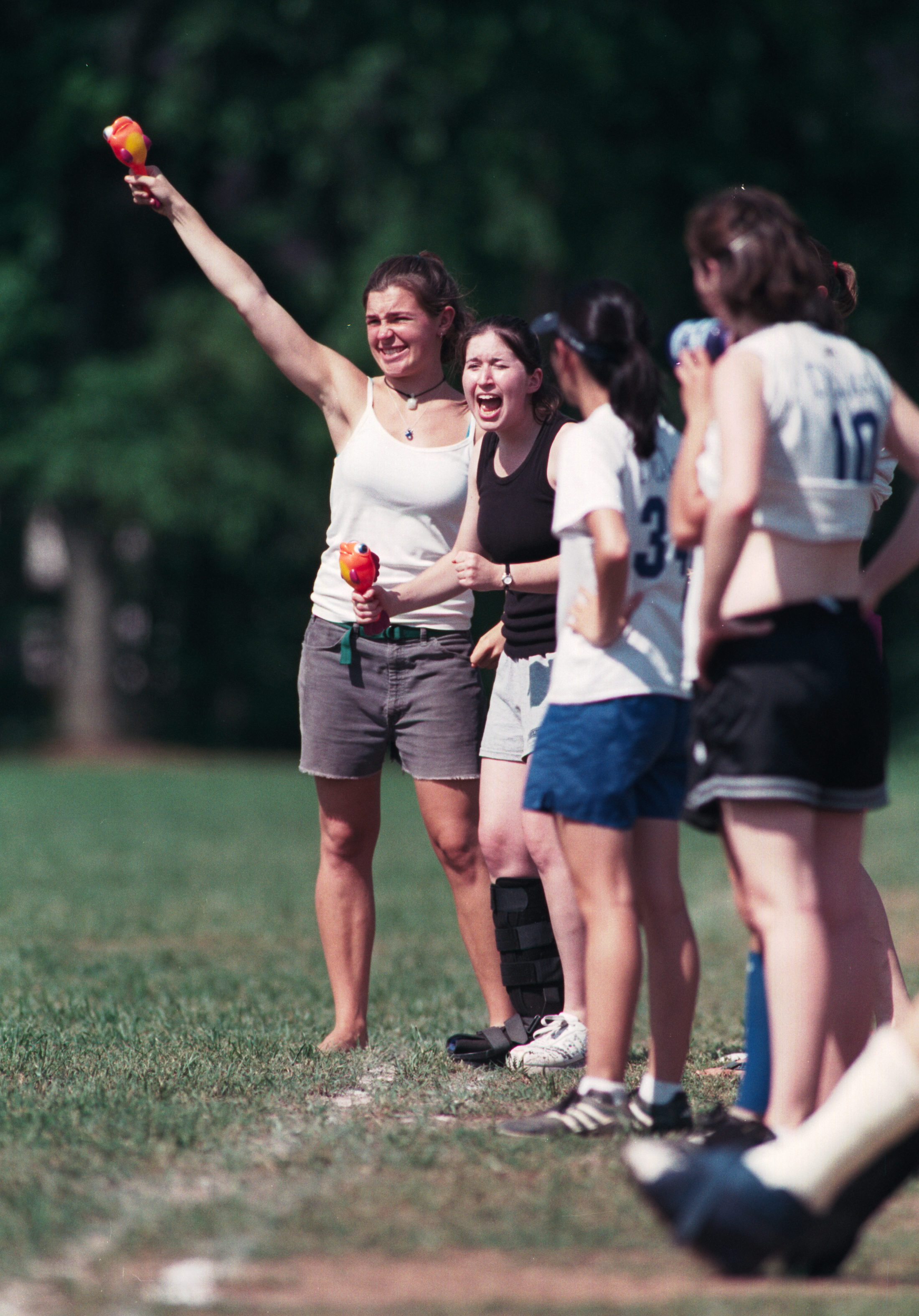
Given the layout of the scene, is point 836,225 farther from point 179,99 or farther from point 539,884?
point 539,884

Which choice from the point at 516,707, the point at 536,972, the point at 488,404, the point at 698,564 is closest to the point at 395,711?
the point at 516,707

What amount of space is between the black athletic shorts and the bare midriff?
2 centimetres

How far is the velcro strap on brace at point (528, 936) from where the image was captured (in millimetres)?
5094

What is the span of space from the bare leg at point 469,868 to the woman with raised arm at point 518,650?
0.34 ft

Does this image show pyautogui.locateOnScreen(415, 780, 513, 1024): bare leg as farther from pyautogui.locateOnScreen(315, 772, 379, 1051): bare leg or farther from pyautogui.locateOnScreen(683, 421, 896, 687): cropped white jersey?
pyautogui.locateOnScreen(683, 421, 896, 687): cropped white jersey

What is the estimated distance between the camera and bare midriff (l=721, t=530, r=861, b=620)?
346 centimetres

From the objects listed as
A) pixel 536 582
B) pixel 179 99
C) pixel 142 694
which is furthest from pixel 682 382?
pixel 142 694

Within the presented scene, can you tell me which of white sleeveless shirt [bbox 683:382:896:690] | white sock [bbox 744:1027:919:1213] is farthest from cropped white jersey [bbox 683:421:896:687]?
white sock [bbox 744:1027:919:1213]

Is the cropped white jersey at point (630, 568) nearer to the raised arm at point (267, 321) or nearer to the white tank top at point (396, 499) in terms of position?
the white tank top at point (396, 499)

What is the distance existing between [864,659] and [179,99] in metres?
21.7

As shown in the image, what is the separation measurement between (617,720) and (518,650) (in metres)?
1.06

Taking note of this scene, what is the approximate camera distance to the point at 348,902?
5.37 m

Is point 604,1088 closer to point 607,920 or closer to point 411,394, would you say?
point 607,920

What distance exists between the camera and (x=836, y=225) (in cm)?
2519
